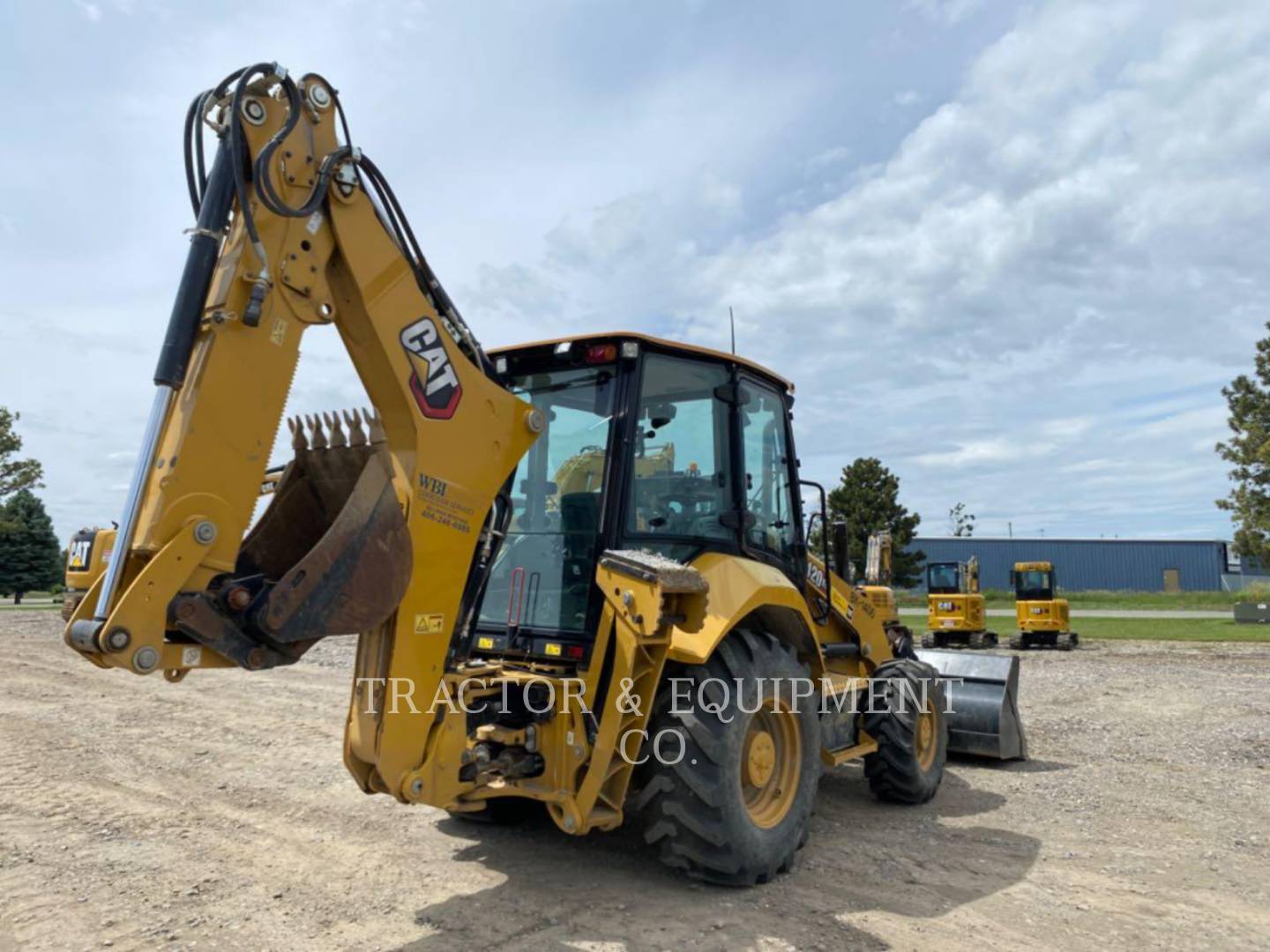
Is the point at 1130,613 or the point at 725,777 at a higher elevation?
the point at 1130,613

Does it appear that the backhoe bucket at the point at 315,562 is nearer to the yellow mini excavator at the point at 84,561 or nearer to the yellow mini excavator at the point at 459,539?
the yellow mini excavator at the point at 459,539

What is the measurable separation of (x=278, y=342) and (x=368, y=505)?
762 millimetres

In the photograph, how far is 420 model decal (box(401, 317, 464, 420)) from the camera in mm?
4250

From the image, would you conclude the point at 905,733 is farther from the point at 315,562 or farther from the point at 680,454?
the point at 315,562

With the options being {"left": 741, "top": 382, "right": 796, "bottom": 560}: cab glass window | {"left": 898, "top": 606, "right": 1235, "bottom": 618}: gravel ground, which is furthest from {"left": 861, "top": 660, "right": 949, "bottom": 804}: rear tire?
{"left": 898, "top": 606, "right": 1235, "bottom": 618}: gravel ground

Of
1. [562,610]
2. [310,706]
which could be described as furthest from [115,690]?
[562,610]

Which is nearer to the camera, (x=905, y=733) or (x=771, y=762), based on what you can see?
(x=771, y=762)

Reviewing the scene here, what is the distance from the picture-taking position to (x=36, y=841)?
5641 millimetres

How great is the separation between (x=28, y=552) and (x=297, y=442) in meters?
41.4

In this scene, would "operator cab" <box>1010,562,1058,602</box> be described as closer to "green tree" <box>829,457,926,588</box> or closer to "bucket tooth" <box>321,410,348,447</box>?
"green tree" <box>829,457,926,588</box>

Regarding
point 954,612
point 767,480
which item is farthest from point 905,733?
point 954,612

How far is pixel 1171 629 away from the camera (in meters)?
26.0

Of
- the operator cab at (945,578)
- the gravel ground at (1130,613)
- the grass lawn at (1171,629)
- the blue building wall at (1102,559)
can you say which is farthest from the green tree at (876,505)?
the blue building wall at (1102,559)

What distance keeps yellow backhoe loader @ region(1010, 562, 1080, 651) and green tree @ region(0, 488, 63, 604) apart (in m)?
35.9
